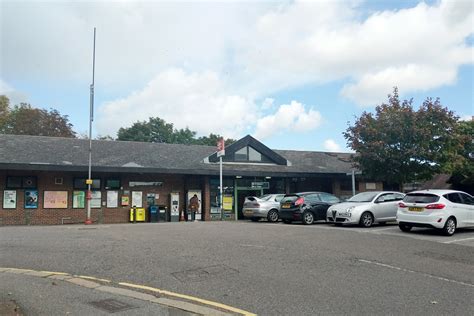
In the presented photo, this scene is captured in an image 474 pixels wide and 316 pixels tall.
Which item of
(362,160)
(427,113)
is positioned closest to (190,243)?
(362,160)

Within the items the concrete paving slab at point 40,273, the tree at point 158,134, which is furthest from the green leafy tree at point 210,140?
the concrete paving slab at point 40,273

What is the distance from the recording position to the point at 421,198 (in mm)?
13898

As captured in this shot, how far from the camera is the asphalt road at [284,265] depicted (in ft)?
21.0

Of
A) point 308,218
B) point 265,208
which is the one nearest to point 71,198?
point 265,208

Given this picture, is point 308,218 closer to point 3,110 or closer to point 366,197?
point 366,197

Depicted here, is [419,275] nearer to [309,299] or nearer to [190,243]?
[309,299]

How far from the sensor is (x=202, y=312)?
227 inches

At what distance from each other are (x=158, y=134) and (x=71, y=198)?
37795 mm

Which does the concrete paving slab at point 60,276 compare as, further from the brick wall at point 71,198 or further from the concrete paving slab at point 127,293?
the brick wall at point 71,198

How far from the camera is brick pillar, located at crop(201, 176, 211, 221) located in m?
26.1

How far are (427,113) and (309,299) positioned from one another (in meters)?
19.4

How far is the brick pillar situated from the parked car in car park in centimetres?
1040

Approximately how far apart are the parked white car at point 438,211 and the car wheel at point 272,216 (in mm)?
7884

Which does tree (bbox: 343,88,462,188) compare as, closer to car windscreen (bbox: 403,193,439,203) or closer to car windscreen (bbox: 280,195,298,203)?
car windscreen (bbox: 280,195,298,203)
